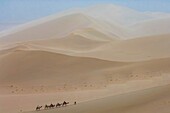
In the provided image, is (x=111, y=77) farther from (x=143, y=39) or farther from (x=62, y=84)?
(x=143, y=39)

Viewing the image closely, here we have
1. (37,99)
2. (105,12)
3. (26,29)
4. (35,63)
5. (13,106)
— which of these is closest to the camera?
(13,106)

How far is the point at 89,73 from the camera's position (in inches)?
551

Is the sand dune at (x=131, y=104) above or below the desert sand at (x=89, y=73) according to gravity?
below

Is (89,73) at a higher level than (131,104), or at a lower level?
higher

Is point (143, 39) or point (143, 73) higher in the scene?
point (143, 39)

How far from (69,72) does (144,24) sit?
1669 centimetres

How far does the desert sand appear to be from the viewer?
9.04 m

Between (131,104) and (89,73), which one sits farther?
(89,73)

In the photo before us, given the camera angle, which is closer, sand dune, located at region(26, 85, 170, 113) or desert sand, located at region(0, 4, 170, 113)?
sand dune, located at region(26, 85, 170, 113)

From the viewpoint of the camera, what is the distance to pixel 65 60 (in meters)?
15.9

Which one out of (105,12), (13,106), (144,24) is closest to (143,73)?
(13,106)

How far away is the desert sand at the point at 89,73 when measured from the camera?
904 centimetres

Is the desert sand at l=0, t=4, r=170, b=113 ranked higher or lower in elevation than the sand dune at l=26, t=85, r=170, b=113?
higher

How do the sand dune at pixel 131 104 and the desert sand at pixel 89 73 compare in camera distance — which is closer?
the sand dune at pixel 131 104
